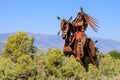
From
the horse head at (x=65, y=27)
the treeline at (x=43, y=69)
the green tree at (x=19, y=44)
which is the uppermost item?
the horse head at (x=65, y=27)

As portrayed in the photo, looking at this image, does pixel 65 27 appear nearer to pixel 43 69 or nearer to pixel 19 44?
pixel 19 44

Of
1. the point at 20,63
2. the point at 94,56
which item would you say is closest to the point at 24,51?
the point at 20,63

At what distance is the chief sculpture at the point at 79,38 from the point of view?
897 inches

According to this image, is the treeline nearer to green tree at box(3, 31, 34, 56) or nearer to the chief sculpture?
green tree at box(3, 31, 34, 56)

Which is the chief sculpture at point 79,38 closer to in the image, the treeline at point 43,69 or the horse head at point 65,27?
the horse head at point 65,27

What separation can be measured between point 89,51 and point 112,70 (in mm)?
6286

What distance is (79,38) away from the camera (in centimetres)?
2303

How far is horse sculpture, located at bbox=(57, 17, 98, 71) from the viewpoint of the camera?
22.7m

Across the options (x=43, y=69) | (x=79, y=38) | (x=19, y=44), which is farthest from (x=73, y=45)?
(x=43, y=69)

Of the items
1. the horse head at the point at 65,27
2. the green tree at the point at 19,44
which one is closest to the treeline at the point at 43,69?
the green tree at the point at 19,44

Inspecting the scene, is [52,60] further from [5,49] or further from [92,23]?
[92,23]

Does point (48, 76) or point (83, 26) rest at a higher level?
point (83, 26)

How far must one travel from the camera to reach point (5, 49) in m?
14.7

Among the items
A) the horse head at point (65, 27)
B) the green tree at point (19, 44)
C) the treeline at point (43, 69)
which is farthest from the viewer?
the horse head at point (65, 27)
